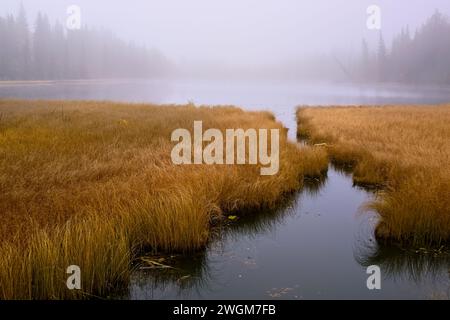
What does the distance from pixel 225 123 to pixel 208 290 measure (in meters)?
15.2

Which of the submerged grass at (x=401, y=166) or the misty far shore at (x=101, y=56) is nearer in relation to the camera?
the submerged grass at (x=401, y=166)

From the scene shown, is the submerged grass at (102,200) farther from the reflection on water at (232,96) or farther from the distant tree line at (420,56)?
the distant tree line at (420,56)

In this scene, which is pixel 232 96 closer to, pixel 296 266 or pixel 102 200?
pixel 102 200

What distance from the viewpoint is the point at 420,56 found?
4781 inches

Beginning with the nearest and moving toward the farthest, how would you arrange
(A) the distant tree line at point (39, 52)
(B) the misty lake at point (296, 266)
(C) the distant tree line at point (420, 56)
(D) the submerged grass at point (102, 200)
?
(D) the submerged grass at point (102, 200) < (B) the misty lake at point (296, 266) < (A) the distant tree line at point (39, 52) < (C) the distant tree line at point (420, 56)

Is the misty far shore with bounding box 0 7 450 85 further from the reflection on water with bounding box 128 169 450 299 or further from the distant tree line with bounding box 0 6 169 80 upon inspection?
the reflection on water with bounding box 128 169 450 299

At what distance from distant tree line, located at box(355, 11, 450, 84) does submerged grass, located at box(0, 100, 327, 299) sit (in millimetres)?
114320

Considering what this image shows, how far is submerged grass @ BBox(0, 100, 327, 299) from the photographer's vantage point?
5.64m

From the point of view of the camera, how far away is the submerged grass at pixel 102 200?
5.64 m

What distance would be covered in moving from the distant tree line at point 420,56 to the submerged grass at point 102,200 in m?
114

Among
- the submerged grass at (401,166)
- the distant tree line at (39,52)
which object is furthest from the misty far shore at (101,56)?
the submerged grass at (401,166)

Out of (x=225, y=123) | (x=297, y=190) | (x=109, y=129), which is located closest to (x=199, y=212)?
(x=297, y=190)

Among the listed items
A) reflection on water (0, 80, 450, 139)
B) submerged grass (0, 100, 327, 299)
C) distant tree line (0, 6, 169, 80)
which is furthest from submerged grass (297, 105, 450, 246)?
distant tree line (0, 6, 169, 80)

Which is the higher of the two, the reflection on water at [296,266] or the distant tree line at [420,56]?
the distant tree line at [420,56]
